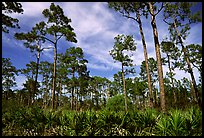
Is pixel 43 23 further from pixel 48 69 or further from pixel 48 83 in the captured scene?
pixel 48 83

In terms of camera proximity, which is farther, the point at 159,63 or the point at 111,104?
the point at 111,104

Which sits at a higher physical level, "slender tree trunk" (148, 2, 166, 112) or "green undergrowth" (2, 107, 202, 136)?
"slender tree trunk" (148, 2, 166, 112)

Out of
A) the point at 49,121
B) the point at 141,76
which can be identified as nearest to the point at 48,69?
the point at 141,76

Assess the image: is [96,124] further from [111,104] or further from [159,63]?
[111,104]

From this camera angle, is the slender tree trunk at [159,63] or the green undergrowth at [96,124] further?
the slender tree trunk at [159,63]

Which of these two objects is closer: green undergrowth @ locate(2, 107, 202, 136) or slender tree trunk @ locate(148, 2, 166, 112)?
green undergrowth @ locate(2, 107, 202, 136)

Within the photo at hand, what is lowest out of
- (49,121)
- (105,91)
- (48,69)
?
(49,121)

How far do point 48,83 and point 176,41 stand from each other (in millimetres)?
39351

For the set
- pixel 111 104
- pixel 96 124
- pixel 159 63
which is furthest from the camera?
pixel 111 104

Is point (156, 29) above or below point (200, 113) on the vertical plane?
above

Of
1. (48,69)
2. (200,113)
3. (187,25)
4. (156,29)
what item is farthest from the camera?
(48,69)

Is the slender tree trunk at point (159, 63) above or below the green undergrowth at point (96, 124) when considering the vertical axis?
above

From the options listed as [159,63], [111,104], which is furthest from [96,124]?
[111,104]

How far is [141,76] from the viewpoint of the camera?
142 feet
